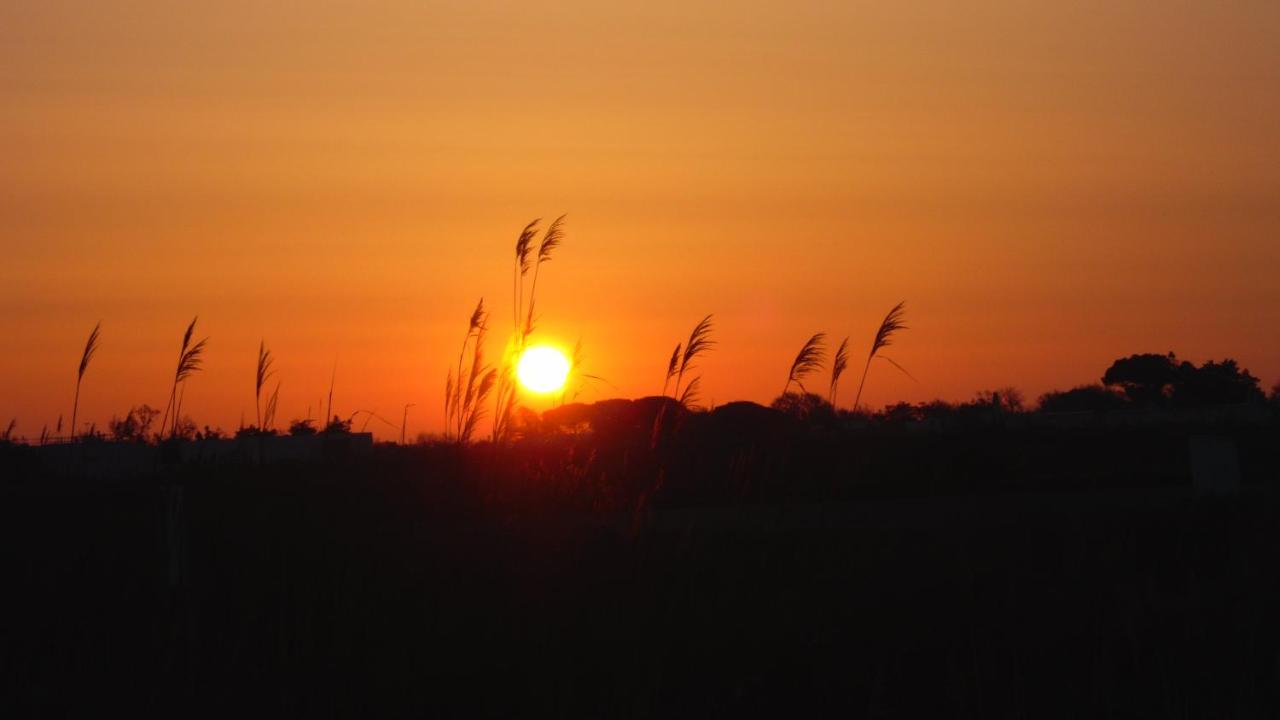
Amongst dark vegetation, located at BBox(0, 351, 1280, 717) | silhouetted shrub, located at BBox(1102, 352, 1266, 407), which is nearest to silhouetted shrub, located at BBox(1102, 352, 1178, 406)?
silhouetted shrub, located at BBox(1102, 352, 1266, 407)

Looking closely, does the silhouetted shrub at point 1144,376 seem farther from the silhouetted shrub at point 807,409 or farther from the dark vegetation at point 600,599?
the dark vegetation at point 600,599

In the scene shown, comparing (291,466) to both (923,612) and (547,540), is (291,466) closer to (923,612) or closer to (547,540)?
(547,540)

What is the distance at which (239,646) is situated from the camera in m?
6.80

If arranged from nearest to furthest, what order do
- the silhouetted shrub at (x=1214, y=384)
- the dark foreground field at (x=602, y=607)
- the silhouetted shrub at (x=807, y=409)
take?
the dark foreground field at (x=602, y=607)
the silhouetted shrub at (x=807, y=409)
the silhouetted shrub at (x=1214, y=384)

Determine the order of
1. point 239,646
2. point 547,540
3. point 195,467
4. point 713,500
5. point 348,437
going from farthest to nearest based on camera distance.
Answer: point 348,437
point 713,500
point 195,467
point 547,540
point 239,646

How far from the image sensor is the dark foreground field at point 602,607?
21.4 ft

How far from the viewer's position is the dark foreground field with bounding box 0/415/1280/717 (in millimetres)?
6520

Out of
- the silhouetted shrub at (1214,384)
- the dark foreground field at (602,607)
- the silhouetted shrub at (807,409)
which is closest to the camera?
the dark foreground field at (602,607)

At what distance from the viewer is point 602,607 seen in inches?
293

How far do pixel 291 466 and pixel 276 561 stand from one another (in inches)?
128

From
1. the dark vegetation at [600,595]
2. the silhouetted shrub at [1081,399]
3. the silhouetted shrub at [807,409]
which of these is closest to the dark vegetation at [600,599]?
the dark vegetation at [600,595]

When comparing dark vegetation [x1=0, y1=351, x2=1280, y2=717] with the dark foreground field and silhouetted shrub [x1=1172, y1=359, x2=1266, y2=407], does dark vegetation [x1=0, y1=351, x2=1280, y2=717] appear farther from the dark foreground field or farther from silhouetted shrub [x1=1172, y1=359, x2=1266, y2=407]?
silhouetted shrub [x1=1172, y1=359, x2=1266, y2=407]

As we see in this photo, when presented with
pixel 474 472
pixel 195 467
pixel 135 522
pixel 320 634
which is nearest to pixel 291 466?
pixel 195 467

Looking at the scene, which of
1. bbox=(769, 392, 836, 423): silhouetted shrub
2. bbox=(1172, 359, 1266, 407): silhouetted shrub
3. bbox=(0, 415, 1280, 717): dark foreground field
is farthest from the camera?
bbox=(1172, 359, 1266, 407): silhouetted shrub
